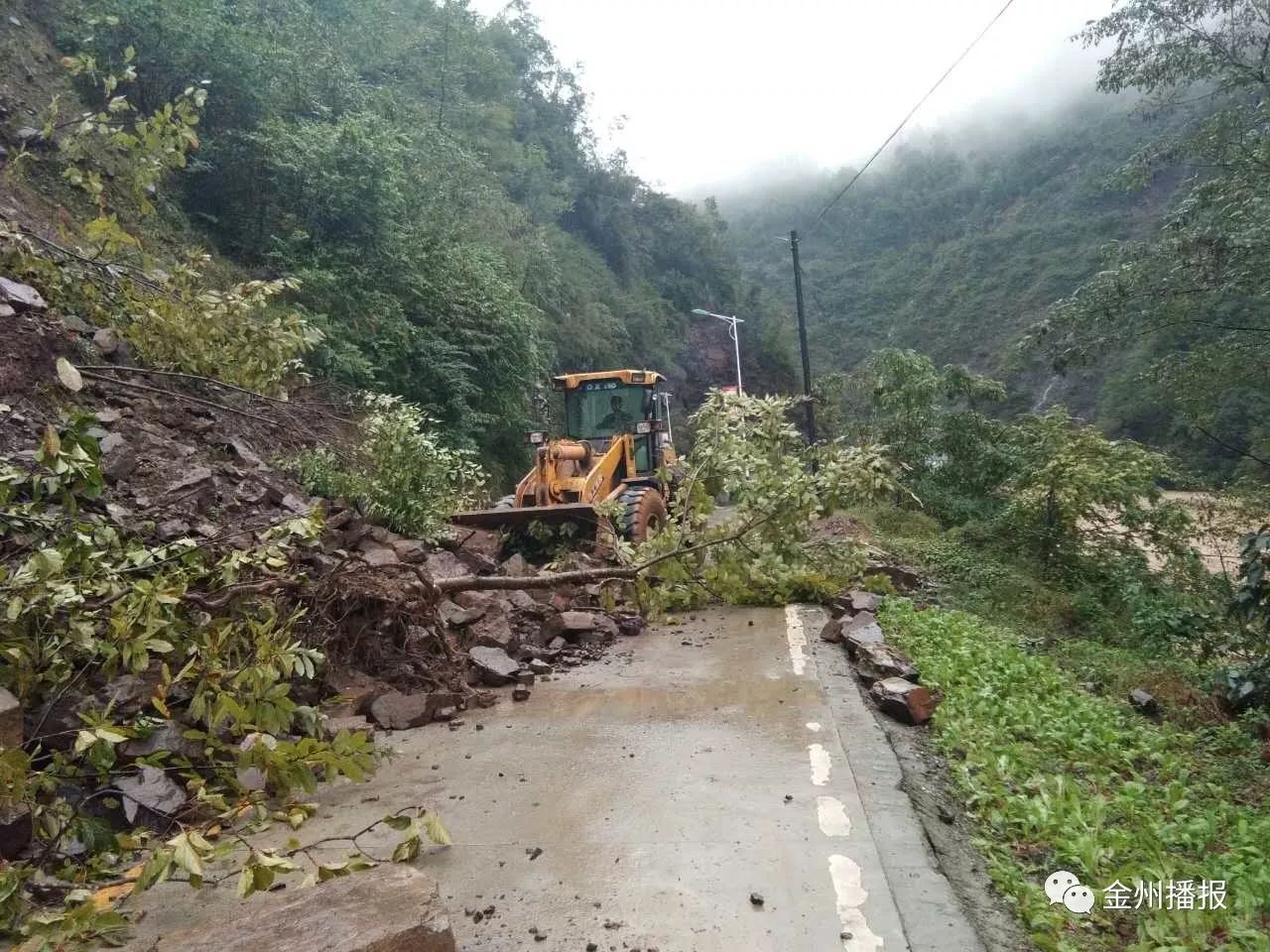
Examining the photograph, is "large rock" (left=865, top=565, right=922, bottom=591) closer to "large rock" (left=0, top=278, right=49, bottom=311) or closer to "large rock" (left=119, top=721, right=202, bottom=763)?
"large rock" (left=119, top=721, right=202, bottom=763)

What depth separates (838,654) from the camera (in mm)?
6797

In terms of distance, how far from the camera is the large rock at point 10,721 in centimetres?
334

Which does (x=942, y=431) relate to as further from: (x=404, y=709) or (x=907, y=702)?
(x=404, y=709)

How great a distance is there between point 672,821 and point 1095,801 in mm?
2047

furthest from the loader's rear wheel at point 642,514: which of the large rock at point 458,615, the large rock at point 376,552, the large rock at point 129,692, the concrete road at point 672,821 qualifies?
the large rock at point 129,692

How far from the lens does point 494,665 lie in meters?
6.26

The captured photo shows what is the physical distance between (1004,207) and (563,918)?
75.1 meters

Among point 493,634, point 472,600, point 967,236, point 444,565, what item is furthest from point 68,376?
point 967,236

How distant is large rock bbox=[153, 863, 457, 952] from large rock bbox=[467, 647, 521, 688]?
3229 millimetres

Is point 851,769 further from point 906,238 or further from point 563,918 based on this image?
point 906,238

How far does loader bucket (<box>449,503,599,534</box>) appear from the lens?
32.9 feet

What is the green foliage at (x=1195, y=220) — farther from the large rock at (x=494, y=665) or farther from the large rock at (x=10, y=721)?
the large rock at (x=10, y=721)

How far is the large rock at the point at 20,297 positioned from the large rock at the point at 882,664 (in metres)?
7.05

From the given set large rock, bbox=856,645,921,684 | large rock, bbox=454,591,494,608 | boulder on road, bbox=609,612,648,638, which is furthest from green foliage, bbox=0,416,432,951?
boulder on road, bbox=609,612,648,638
